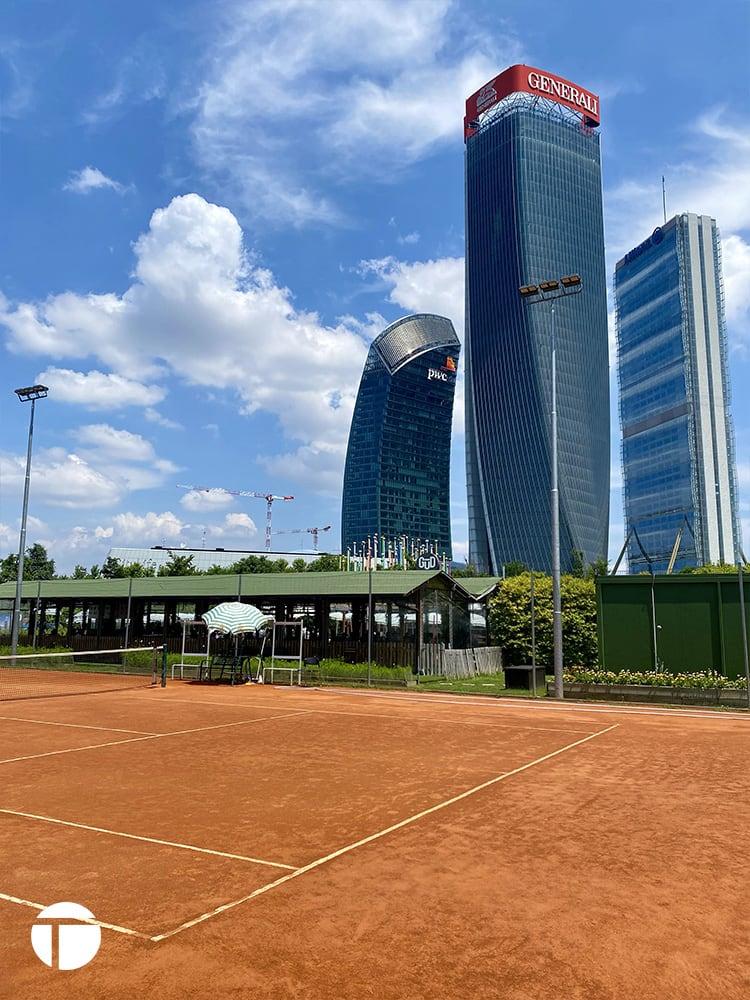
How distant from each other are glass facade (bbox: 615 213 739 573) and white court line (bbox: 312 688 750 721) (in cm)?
15424

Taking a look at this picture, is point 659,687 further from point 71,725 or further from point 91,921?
point 91,921

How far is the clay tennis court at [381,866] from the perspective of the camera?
522 cm

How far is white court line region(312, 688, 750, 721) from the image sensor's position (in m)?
21.6

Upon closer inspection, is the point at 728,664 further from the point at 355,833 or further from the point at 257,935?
the point at 257,935

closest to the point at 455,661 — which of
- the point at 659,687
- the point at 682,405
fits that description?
the point at 659,687

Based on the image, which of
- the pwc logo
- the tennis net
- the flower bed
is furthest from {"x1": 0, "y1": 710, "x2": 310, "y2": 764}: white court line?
the flower bed

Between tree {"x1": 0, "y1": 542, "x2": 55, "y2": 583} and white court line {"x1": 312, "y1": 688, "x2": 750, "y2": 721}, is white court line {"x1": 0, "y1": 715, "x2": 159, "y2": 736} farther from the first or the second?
tree {"x1": 0, "y1": 542, "x2": 55, "y2": 583}

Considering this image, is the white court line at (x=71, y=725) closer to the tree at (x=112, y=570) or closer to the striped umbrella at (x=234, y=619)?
the striped umbrella at (x=234, y=619)

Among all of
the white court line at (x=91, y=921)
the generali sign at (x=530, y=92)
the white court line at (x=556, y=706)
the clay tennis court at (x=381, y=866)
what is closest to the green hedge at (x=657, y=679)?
the white court line at (x=556, y=706)

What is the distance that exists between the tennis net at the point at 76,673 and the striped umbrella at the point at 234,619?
9.17ft

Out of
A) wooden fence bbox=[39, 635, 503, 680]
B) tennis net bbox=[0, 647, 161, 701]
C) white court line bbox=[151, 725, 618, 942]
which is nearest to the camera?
white court line bbox=[151, 725, 618, 942]

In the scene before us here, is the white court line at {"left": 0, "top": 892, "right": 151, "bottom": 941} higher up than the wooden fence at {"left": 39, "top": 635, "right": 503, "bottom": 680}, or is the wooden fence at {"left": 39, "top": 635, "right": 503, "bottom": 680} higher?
the wooden fence at {"left": 39, "top": 635, "right": 503, "bottom": 680}

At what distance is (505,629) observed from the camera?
39.7 meters

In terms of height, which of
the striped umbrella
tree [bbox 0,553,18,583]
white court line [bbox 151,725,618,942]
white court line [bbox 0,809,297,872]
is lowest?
white court line [bbox 0,809,297,872]
